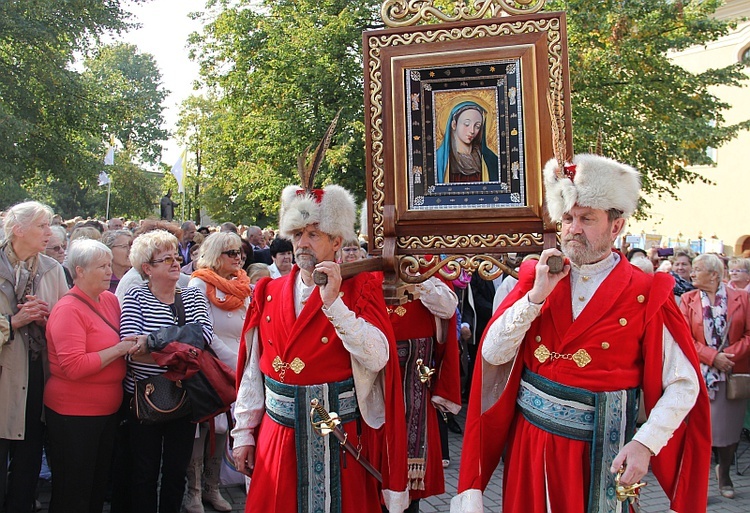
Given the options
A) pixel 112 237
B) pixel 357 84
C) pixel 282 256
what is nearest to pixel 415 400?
pixel 282 256

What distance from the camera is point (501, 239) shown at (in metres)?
3.83

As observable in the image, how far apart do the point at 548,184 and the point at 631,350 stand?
0.80 metres

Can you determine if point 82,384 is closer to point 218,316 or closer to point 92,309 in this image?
point 92,309

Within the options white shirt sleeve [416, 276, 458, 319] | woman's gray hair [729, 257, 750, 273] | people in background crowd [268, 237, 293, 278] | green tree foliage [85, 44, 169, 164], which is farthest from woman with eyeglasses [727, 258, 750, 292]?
green tree foliage [85, 44, 169, 164]

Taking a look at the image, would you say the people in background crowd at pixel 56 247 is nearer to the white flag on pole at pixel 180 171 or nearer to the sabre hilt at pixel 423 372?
the sabre hilt at pixel 423 372

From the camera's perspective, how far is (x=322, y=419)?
3.21 m

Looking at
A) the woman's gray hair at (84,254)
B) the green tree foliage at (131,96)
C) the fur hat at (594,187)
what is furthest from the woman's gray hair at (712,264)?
the green tree foliage at (131,96)

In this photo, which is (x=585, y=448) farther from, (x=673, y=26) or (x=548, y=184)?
(x=673, y=26)

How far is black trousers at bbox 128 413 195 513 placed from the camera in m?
4.29

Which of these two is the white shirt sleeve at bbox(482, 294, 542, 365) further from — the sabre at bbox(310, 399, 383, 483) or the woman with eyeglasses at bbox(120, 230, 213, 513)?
the woman with eyeglasses at bbox(120, 230, 213, 513)

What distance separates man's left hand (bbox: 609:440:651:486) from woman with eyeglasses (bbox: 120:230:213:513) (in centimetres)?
270

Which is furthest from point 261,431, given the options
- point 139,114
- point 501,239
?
point 139,114

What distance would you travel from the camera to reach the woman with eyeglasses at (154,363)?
4262 millimetres

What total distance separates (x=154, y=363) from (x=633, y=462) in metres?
2.77
